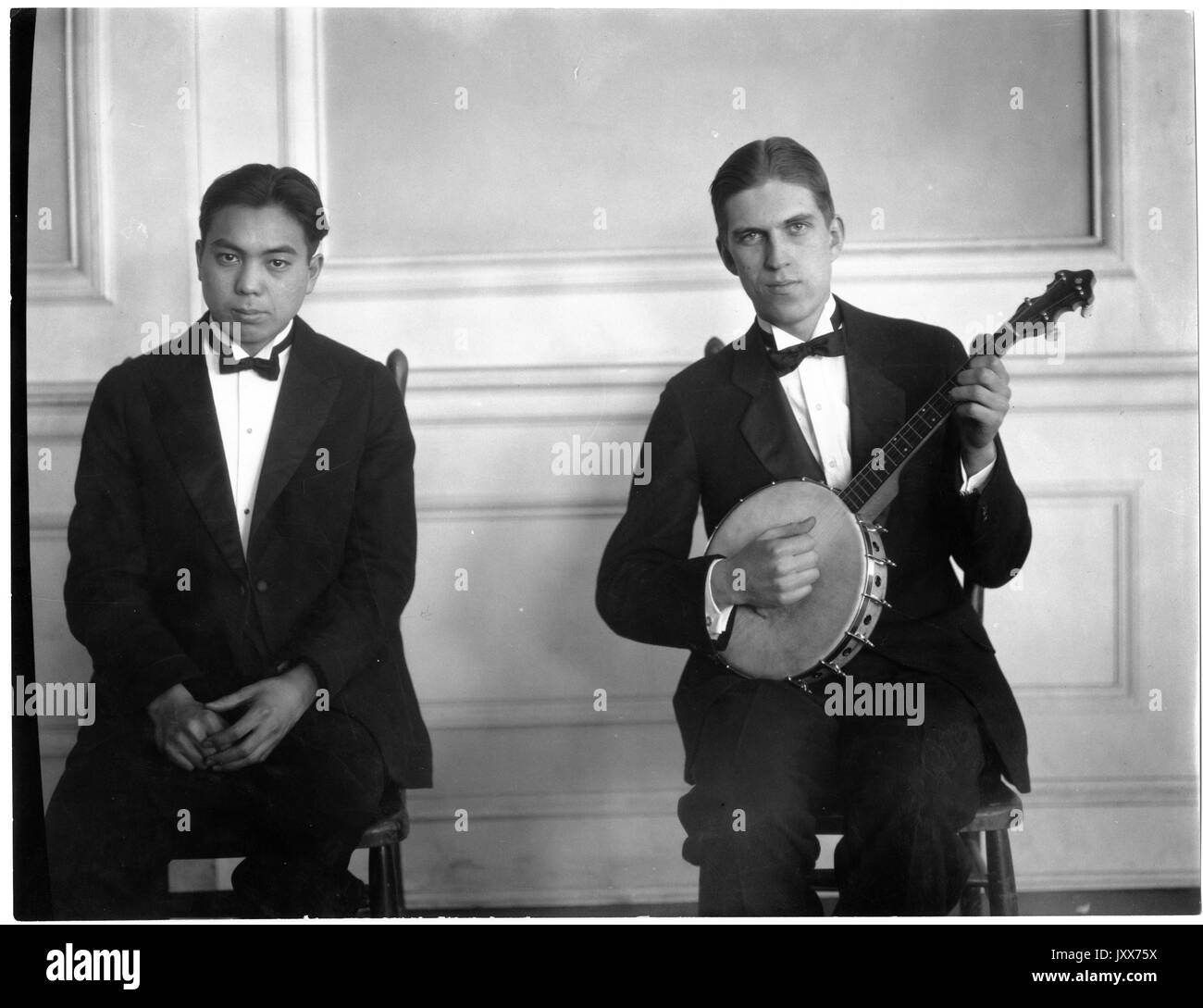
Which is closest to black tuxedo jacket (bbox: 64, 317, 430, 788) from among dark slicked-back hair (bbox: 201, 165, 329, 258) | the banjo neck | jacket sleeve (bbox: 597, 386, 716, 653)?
dark slicked-back hair (bbox: 201, 165, 329, 258)

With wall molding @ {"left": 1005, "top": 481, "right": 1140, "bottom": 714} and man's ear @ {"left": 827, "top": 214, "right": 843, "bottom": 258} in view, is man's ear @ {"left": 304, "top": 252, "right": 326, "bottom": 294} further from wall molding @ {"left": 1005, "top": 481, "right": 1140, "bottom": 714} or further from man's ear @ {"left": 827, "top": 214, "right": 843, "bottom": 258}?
wall molding @ {"left": 1005, "top": 481, "right": 1140, "bottom": 714}

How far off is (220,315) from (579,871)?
1114 mm

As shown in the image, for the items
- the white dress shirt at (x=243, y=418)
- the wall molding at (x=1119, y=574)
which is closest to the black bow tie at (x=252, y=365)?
the white dress shirt at (x=243, y=418)

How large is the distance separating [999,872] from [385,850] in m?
0.94

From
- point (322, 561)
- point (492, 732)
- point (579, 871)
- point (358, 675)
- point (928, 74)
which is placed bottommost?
point (579, 871)

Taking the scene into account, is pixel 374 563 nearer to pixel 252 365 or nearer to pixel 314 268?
pixel 252 365

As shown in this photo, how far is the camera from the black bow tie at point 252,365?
6.25 ft

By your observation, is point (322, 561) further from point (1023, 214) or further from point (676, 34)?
point (1023, 214)

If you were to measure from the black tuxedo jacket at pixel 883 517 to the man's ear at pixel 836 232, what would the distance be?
91 mm

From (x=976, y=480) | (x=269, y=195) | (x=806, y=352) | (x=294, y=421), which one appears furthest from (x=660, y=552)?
(x=269, y=195)

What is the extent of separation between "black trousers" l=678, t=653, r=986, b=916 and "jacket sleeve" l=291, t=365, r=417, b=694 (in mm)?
550

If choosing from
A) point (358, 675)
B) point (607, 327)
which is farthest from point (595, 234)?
point (358, 675)

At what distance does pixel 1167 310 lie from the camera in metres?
1.99

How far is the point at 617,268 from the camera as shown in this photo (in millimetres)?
2021
